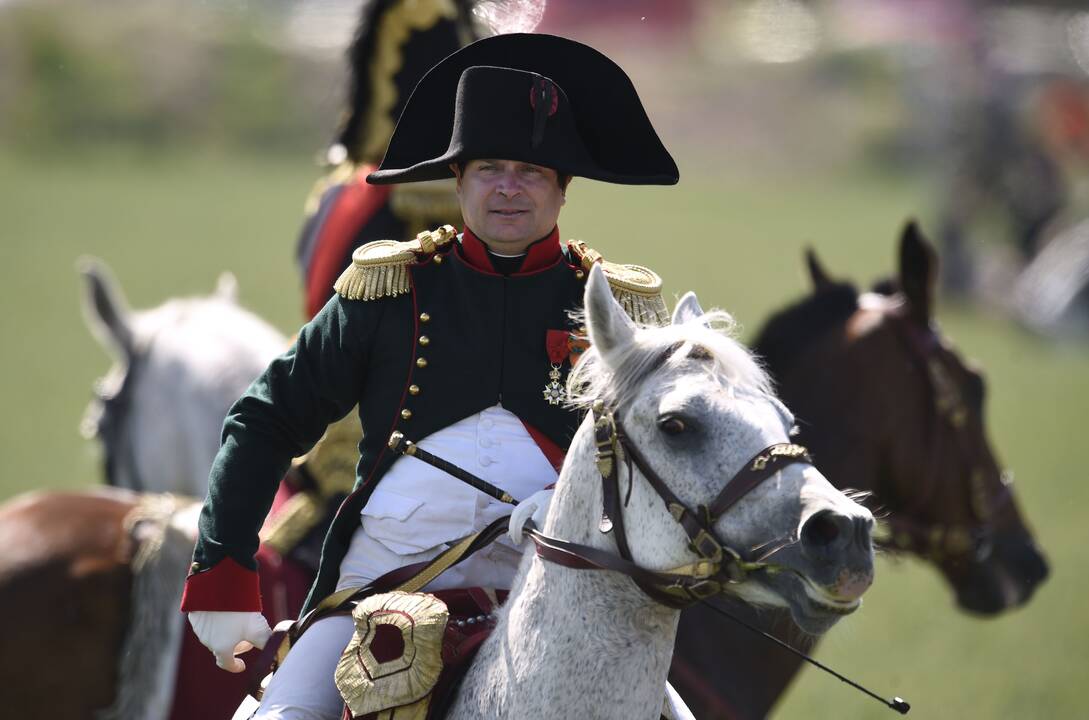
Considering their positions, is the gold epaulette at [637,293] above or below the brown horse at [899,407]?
above

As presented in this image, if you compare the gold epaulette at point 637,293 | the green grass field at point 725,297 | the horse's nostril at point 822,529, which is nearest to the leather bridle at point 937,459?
the green grass field at point 725,297

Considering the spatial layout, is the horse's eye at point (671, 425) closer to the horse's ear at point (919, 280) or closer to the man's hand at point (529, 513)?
the man's hand at point (529, 513)

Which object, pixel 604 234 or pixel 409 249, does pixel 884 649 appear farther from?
pixel 604 234

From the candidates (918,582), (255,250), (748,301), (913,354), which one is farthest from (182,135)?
(913,354)

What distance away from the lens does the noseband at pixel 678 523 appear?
9.05ft

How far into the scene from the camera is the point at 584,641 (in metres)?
3.01

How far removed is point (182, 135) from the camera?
4138 cm

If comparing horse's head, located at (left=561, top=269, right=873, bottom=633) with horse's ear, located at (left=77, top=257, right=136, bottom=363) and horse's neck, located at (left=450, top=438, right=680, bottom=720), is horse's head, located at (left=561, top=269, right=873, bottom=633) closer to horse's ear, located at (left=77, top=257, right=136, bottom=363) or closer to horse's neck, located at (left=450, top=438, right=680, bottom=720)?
horse's neck, located at (left=450, top=438, right=680, bottom=720)

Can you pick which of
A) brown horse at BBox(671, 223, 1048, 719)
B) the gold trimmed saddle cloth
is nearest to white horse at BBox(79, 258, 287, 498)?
brown horse at BBox(671, 223, 1048, 719)

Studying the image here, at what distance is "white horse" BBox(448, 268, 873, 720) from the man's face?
A: 0.45 meters

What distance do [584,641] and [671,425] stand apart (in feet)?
1.59

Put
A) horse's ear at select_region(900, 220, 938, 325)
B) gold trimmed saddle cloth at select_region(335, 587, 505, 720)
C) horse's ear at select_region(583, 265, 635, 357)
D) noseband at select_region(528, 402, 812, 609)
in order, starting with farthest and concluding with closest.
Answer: horse's ear at select_region(900, 220, 938, 325)
gold trimmed saddle cloth at select_region(335, 587, 505, 720)
horse's ear at select_region(583, 265, 635, 357)
noseband at select_region(528, 402, 812, 609)

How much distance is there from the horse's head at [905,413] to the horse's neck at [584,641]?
7.85ft

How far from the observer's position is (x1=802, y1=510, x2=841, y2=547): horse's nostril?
2.64 metres
